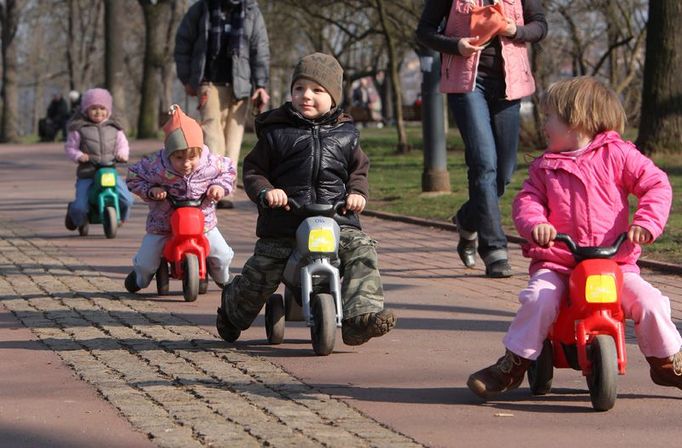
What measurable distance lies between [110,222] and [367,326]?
6.63 m

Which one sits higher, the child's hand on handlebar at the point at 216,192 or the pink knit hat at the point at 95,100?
the pink knit hat at the point at 95,100

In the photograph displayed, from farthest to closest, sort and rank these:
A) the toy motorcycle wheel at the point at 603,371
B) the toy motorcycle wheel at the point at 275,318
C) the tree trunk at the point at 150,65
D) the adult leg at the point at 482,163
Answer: the tree trunk at the point at 150,65, the adult leg at the point at 482,163, the toy motorcycle wheel at the point at 275,318, the toy motorcycle wheel at the point at 603,371

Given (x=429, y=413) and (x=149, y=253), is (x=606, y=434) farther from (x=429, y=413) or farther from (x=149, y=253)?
(x=149, y=253)

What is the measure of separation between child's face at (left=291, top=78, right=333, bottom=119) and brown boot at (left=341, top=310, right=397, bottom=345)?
101 centimetres

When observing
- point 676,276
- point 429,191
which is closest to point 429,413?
point 676,276

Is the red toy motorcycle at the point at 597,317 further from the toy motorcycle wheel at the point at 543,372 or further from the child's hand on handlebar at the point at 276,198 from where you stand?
the child's hand on handlebar at the point at 276,198

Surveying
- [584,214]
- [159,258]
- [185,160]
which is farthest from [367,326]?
[159,258]

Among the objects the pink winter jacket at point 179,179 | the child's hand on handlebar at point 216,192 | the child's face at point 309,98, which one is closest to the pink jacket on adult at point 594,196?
the child's face at point 309,98

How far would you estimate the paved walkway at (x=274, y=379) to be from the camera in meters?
5.09

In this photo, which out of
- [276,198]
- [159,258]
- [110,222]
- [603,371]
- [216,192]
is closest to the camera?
[603,371]

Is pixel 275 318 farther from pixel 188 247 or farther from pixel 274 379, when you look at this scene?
pixel 188 247

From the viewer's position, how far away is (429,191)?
626 inches

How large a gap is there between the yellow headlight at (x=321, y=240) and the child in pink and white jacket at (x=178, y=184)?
2.16 meters

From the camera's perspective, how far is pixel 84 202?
12922 millimetres
